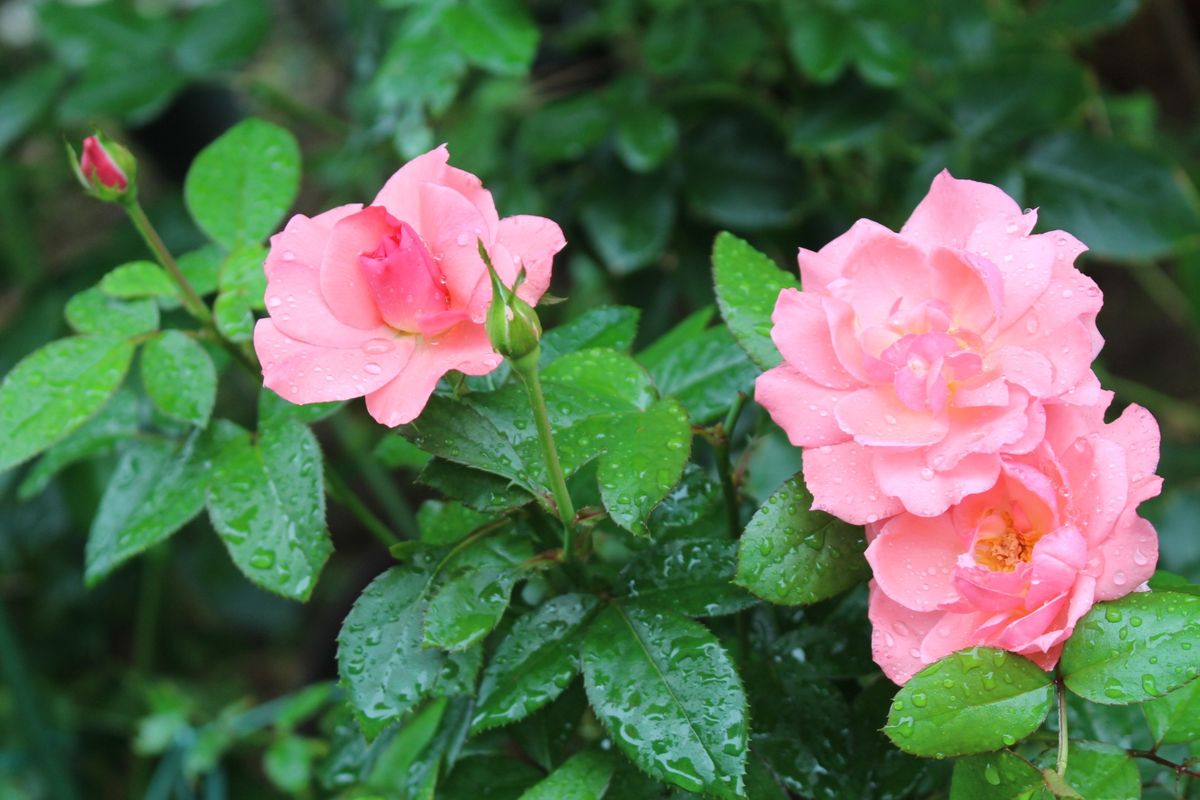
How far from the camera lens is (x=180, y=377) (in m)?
0.58

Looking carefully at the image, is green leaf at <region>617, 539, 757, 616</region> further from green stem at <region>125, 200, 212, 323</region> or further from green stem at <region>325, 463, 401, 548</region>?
green stem at <region>125, 200, 212, 323</region>

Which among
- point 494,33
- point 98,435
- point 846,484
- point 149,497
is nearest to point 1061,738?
point 846,484

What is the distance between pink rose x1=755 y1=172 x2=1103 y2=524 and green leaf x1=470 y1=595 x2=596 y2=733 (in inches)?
5.3

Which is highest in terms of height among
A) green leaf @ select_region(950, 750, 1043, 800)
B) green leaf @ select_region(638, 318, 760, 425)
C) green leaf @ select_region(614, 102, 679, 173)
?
green leaf @ select_region(638, 318, 760, 425)

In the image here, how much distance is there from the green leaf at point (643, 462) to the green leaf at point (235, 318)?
22 centimetres

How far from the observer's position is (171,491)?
576mm

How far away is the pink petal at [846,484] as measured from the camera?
416mm

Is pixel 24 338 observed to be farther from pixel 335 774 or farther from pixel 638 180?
pixel 335 774

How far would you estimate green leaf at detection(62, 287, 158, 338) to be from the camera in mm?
600

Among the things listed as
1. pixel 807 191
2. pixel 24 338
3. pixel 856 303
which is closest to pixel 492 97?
pixel 807 191

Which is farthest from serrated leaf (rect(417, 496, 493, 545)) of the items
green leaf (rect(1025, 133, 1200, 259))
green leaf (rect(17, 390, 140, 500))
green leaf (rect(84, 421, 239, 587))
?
green leaf (rect(1025, 133, 1200, 259))

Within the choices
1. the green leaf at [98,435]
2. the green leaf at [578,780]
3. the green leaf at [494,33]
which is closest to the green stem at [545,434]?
the green leaf at [578,780]

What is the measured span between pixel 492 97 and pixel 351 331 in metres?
1.02

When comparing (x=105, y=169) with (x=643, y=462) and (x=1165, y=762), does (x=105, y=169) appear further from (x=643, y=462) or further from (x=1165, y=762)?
(x=1165, y=762)
